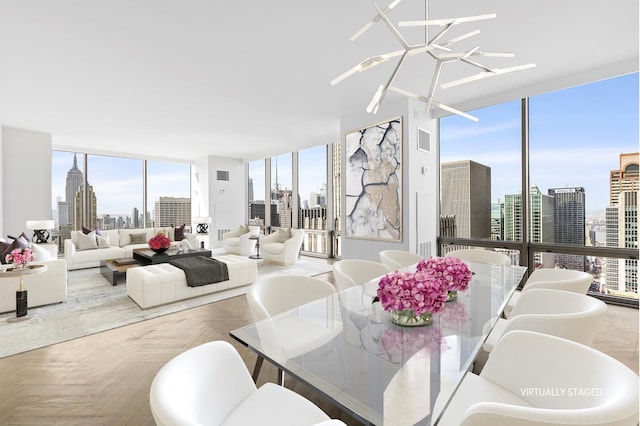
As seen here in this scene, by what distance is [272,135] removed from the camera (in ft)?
22.1

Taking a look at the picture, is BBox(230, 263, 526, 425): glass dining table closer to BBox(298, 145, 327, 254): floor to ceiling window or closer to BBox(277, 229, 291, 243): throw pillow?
BBox(277, 229, 291, 243): throw pillow

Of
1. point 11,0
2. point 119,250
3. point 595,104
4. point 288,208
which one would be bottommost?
point 119,250

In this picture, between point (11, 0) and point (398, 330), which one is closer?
point (398, 330)

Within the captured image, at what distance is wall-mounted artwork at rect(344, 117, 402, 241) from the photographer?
4.61m

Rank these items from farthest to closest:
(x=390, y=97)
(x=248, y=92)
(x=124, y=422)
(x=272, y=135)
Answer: (x=272, y=135) → (x=390, y=97) → (x=248, y=92) → (x=124, y=422)

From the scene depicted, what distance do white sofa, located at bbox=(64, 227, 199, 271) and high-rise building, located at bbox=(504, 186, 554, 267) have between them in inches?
233

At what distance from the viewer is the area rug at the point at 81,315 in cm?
280

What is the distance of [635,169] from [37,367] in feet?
20.5

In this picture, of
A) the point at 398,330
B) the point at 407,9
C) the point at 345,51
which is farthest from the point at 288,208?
the point at 398,330

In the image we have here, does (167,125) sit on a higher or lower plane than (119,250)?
higher

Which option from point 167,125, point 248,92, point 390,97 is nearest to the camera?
point 248,92

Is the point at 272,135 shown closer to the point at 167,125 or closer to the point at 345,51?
the point at 167,125

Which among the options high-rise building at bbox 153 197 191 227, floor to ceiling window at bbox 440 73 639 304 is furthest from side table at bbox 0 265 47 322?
high-rise building at bbox 153 197 191 227

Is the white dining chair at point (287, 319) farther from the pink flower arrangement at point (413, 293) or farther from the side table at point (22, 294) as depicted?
the side table at point (22, 294)
